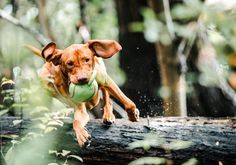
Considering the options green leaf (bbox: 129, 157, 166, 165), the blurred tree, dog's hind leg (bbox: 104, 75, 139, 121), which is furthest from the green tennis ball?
the blurred tree

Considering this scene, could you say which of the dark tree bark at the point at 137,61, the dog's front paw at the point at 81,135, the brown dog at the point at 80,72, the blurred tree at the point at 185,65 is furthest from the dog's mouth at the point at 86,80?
the dark tree bark at the point at 137,61

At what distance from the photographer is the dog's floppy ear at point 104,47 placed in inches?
85.2

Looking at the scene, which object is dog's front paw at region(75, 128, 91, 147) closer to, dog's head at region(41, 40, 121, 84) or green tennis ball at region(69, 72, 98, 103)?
green tennis ball at region(69, 72, 98, 103)

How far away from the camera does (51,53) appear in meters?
2.18

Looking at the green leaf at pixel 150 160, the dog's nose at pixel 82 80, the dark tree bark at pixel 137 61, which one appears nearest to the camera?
the dog's nose at pixel 82 80

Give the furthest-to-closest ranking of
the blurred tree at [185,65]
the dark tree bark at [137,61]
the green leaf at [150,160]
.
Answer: the dark tree bark at [137,61], the blurred tree at [185,65], the green leaf at [150,160]

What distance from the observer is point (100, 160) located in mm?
2314

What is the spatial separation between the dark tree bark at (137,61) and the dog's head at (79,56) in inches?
54.1

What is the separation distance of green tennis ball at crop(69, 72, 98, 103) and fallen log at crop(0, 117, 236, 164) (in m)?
0.21

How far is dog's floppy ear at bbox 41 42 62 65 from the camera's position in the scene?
2.17m

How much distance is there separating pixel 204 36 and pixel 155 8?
0.35 metres

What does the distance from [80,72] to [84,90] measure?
0.10m

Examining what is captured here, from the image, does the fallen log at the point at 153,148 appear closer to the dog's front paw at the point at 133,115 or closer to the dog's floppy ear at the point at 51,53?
the dog's front paw at the point at 133,115

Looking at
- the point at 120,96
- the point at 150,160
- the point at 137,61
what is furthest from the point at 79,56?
the point at 137,61
